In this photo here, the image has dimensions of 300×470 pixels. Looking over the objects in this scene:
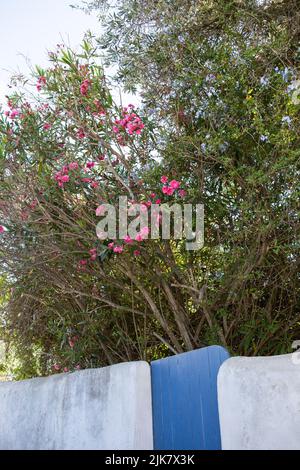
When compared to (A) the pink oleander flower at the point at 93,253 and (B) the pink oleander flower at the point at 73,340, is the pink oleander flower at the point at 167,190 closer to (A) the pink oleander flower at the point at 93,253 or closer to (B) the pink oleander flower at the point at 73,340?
(A) the pink oleander flower at the point at 93,253

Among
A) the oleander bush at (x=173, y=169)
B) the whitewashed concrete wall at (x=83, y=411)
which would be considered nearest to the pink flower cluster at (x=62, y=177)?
the oleander bush at (x=173, y=169)

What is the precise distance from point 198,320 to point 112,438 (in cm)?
157

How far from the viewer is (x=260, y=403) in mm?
3283

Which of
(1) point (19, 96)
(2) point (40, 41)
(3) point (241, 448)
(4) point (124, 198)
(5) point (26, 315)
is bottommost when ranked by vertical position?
(3) point (241, 448)

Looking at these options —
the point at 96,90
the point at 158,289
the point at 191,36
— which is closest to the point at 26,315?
the point at 158,289

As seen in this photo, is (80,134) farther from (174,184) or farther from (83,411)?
(83,411)

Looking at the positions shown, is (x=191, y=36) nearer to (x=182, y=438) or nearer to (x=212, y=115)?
(x=212, y=115)

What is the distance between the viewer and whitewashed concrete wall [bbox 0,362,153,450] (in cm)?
454

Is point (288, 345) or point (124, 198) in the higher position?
point (124, 198)

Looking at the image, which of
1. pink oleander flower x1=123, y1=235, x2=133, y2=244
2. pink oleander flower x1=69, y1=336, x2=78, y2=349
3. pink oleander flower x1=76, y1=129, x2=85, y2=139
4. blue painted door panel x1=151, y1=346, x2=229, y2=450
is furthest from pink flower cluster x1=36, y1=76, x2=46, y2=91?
blue painted door panel x1=151, y1=346, x2=229, y2=450

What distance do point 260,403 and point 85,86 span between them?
3293 millimetres

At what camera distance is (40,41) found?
577 cm

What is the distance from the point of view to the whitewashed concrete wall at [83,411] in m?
4.54

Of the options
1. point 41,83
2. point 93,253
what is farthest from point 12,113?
point 93,253
